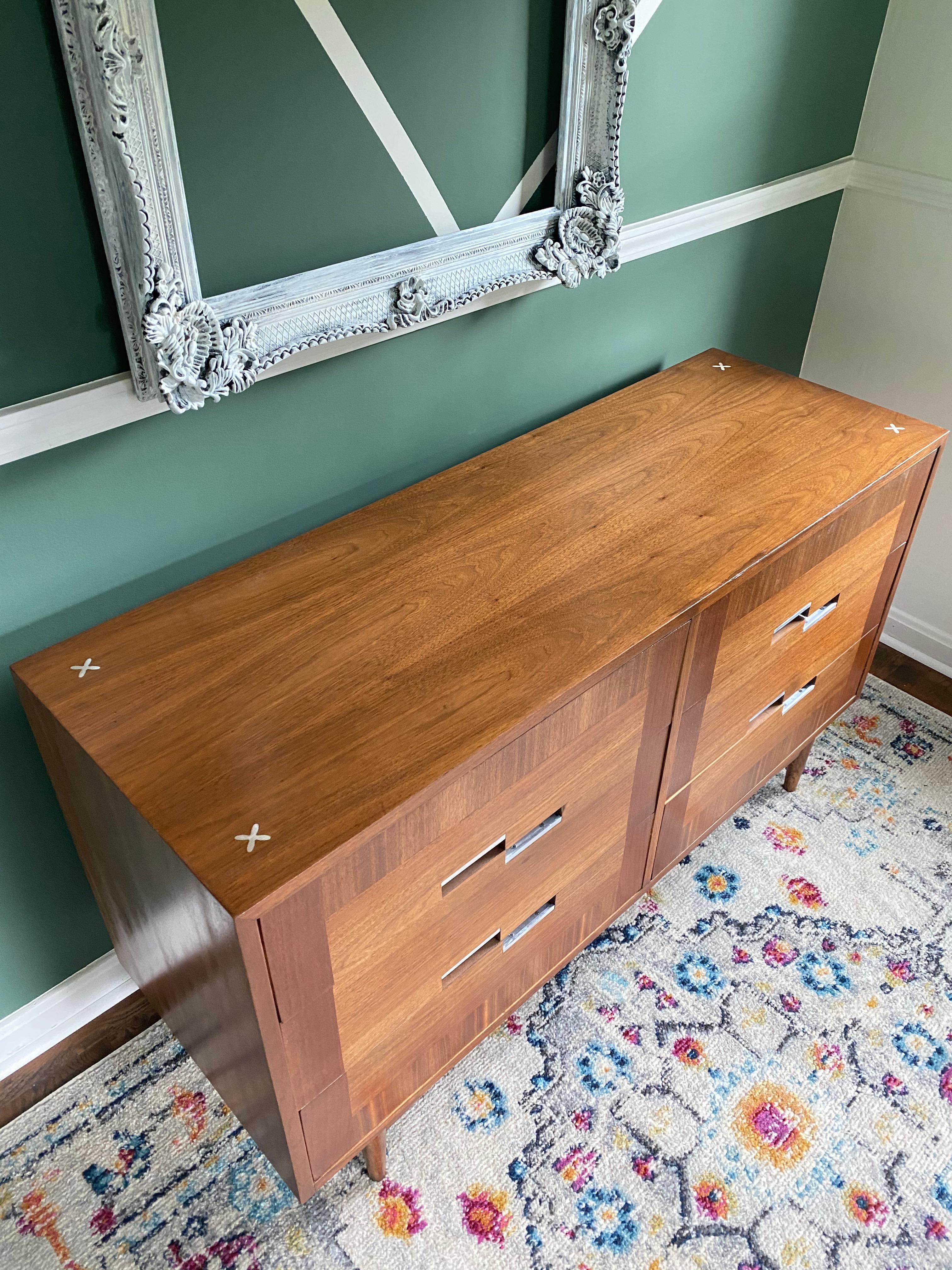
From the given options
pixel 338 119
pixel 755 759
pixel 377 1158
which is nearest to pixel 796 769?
pixel 755 759

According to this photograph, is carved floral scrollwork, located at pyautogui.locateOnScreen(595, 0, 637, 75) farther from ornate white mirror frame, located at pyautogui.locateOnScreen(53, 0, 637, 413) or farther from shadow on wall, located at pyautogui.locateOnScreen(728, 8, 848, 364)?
shadow on wall, located at pyautogui.locateOnScreen(728, 8, 848, 364)

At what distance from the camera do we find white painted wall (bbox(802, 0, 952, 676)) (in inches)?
68.8

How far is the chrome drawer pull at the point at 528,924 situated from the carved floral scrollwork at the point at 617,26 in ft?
3.72

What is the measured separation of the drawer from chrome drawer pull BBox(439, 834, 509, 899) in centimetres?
38

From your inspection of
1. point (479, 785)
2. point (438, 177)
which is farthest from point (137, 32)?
point (479, 785)

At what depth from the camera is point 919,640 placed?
215 cm

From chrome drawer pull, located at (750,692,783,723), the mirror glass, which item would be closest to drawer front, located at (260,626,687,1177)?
chrome drawer pull, located at (750,692,783,723)

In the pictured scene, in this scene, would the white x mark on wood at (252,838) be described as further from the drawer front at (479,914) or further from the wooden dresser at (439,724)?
the drawer front at (479,914)

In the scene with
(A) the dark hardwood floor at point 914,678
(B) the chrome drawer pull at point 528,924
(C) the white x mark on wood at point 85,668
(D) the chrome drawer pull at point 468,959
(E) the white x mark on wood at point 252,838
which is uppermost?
(E) the white x mark on wood at point 252,838

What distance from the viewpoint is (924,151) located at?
1.78 metres

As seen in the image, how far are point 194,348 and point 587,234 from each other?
66cm

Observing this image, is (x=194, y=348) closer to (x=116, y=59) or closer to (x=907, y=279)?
(x=116, y=59)

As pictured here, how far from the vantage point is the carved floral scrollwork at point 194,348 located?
1.03m

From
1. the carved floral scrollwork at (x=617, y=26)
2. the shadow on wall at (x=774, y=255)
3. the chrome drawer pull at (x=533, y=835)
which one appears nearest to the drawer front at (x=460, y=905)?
the chrome drawer pull at (x=533, y=835)
